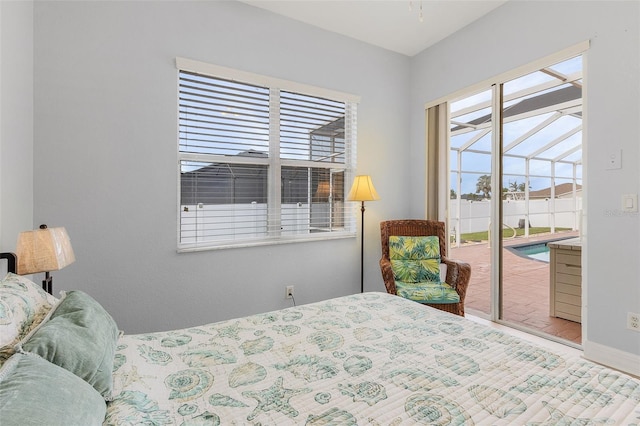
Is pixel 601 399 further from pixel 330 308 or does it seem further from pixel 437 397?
pixel 330 308

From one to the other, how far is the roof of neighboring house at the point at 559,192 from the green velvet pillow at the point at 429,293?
118 centimetres

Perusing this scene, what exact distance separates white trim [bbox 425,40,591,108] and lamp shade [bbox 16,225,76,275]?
347 centimetres

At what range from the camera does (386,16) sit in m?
2.96

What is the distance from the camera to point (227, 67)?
8.81 ft

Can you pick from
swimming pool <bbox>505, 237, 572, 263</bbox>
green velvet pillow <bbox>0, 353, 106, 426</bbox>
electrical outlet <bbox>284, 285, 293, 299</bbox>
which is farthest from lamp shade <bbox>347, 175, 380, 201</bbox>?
green velvet pillow <bbox>0, 353, 106, 426</bbox>

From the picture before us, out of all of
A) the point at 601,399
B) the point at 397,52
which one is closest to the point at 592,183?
the point at 601,399

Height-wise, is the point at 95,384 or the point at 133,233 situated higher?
the point at 133,233

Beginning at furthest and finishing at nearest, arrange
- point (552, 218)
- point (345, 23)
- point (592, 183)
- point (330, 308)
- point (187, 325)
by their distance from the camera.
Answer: point (345, 23) → point (552, 218) → point (187, 325) → point (592, 183) → point (330, 308)

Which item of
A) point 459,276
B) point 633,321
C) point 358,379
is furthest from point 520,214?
point 358,379

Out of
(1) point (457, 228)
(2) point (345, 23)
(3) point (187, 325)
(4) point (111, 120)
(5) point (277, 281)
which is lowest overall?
(3) point (187, 325)

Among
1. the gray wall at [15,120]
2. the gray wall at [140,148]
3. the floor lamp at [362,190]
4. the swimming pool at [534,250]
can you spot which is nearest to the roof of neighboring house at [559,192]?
the swimming pool at [534,250]

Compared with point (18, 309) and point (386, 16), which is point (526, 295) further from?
point (18, 309)

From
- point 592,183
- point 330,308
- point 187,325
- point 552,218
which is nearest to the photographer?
Result: point 330,308

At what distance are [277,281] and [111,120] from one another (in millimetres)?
1837
